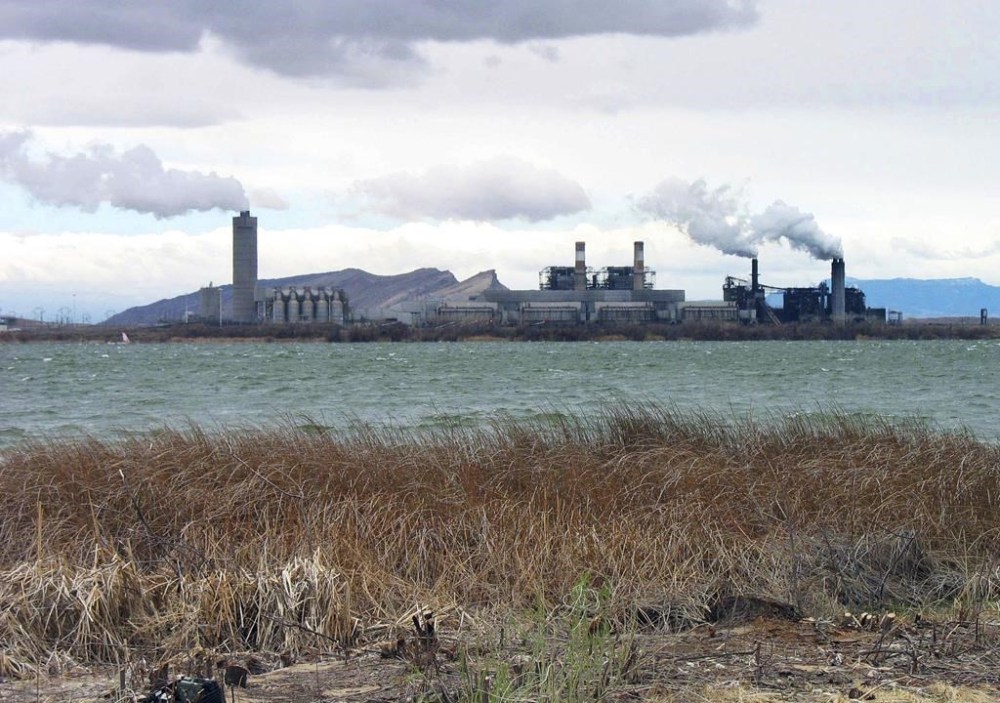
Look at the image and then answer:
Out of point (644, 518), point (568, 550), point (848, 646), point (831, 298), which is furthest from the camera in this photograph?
point (831, 298)

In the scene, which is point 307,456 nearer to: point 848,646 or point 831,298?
point 848,646

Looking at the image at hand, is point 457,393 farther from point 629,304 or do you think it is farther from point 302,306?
point 302,306

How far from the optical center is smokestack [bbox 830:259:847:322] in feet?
492

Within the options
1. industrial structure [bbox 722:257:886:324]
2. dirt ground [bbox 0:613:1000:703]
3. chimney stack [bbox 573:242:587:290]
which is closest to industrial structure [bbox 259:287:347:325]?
chimney stack [bbox 573:242:587:290]

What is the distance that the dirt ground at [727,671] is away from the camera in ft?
20.5

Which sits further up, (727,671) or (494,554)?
(494,554)

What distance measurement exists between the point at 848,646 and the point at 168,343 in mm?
195482

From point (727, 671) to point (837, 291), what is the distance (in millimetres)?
152342

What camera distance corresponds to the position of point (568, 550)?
895 centimetres

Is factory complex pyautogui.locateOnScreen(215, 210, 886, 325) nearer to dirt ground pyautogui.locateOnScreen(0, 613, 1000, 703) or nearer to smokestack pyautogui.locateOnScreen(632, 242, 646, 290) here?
smokestack pyautogui.locateOnScreen(632, 242, 646, 290)

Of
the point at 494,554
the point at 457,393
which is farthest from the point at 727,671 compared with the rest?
the point at 457,393

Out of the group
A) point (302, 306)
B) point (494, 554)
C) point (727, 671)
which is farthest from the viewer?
point (302, 306)

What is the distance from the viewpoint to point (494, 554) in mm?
8898

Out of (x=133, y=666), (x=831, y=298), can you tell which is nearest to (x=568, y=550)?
(x=133, y=666)
